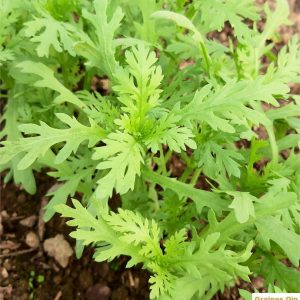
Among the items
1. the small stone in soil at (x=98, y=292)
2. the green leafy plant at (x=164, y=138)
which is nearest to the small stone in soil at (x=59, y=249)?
the small stone in soil at (x=98, y=292)

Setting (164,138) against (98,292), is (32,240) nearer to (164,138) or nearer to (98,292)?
(98,292)

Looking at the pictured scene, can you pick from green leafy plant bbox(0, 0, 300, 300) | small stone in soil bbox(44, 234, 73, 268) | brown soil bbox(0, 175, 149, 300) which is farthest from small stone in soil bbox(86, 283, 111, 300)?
green leafy plant bbox(0, 0, 300, 300)

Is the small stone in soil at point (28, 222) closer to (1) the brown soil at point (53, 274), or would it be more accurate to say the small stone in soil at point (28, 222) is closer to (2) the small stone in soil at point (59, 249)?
(1) the brown soil at point (53, 274)

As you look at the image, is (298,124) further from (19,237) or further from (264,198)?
(19,237)

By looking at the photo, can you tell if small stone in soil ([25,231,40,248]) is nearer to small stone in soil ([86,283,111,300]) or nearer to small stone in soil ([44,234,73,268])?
small stone in soil ([44,234,73,268])

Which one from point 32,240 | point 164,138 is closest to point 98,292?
point 32,240

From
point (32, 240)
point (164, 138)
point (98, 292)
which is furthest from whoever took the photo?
point (32, 240)
